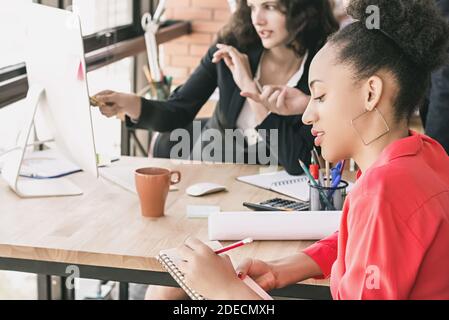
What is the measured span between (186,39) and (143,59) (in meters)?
0.70

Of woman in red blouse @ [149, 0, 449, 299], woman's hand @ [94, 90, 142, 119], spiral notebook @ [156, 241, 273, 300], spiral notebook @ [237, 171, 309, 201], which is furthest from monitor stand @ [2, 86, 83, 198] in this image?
woman in red blouse @ [149, 0, 449, 299]

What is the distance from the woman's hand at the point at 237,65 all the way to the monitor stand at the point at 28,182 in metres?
0.73

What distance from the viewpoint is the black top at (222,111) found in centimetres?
242

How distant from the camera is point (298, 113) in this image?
2.37m

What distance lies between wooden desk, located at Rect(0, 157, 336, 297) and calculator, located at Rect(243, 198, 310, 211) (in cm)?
4

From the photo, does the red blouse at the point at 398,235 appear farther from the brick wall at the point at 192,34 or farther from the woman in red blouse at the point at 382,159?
the brick wall at the point at 192,34

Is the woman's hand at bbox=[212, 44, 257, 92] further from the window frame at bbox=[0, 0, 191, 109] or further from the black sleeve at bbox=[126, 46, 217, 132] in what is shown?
the window frame at bbox=[0, 0, 191, 109]

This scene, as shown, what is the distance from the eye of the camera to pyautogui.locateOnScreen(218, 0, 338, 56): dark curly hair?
264cm

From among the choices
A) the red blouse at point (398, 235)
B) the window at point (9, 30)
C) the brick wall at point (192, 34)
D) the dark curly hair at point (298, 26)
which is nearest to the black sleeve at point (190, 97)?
the dark curly hair at point (298, 26)

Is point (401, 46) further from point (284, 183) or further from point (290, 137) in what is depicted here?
point (290, 137)

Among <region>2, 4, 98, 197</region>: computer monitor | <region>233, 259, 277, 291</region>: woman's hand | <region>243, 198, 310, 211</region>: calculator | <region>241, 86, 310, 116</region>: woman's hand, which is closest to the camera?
<region>233, 259, 277, 291</region>: woman's hand

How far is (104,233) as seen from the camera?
1.73 metres

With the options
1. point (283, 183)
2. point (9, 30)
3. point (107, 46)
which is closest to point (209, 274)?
point (283, 183)
